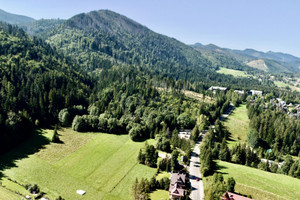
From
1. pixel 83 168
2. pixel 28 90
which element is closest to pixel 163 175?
pixel 83 168

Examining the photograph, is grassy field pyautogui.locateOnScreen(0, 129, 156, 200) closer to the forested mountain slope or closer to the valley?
the valley

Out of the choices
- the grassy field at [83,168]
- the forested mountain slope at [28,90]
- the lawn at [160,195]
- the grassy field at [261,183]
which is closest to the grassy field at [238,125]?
the grassy field at [261,183]

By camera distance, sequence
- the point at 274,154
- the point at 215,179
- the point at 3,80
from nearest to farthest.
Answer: the point at 215,179
the point at 274,154
the point at 3,80

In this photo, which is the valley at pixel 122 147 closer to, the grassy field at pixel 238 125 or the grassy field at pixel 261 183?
the grassy field at pixel 261 183

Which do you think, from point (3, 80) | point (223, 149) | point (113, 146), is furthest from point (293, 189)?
point (3, 80)

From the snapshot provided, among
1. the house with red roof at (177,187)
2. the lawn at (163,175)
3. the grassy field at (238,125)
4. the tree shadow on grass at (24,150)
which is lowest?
the tree shadow on grass at (24,150)

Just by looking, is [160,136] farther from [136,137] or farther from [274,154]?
[274,154]

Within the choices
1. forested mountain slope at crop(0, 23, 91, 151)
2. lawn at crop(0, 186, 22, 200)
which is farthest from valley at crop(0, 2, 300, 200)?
forested mountain slope at crop(0, 23, 91, 151)
